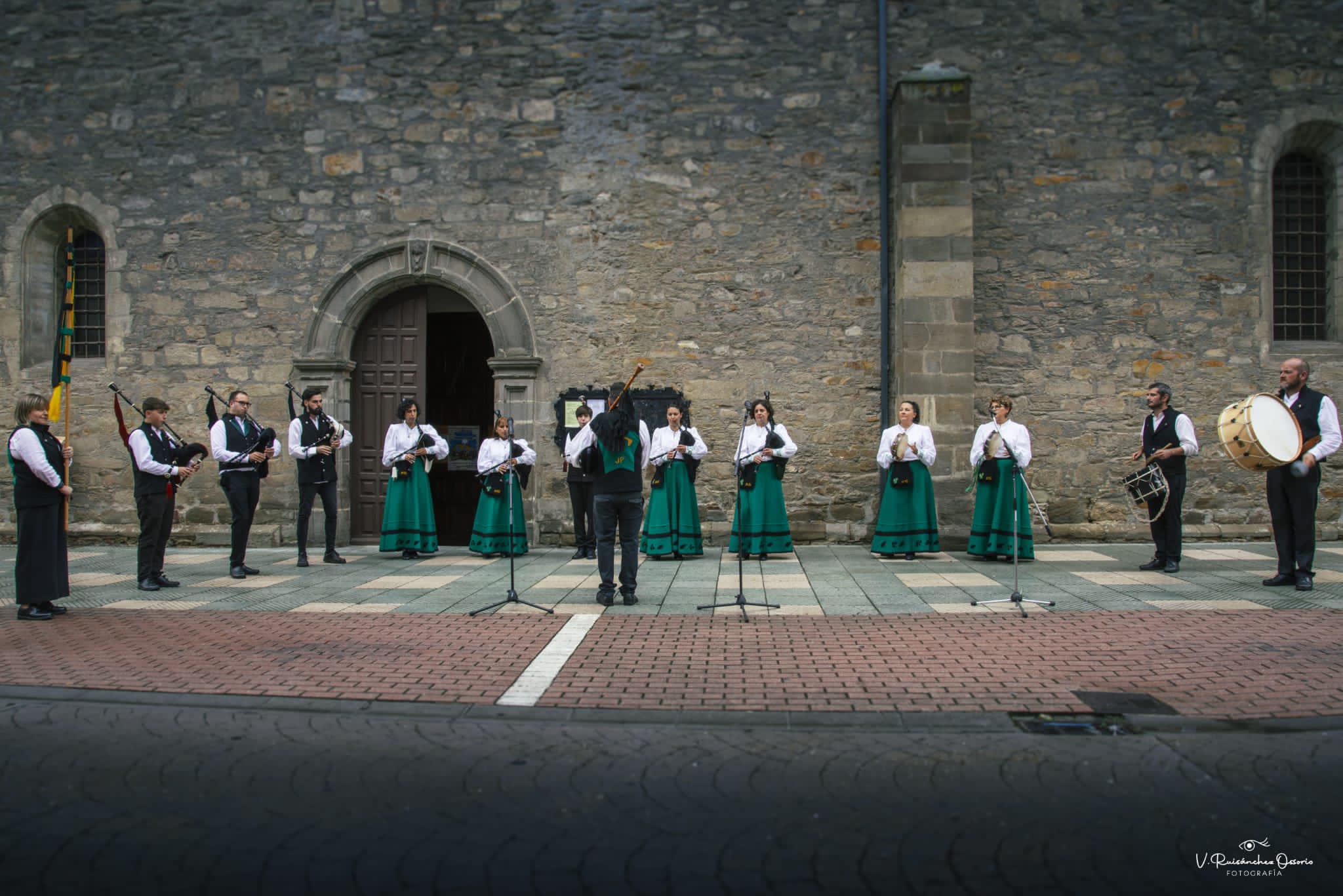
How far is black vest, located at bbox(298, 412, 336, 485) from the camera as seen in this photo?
34.1 ft

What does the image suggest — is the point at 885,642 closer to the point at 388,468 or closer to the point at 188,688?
the point at 188,688

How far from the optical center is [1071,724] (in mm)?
4293

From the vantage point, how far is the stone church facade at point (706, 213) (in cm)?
1148

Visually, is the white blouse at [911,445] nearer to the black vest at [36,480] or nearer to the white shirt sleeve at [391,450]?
the white shirt sleeve at [391,450]

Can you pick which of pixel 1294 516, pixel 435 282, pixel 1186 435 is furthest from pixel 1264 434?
pixel 435 282

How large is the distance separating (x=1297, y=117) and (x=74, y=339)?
16559 millimetres

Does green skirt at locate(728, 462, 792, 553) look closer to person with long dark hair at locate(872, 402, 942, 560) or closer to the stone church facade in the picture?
person with long dark hair at locate(872, 402, 942, 560)

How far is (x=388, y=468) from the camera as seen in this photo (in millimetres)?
12188

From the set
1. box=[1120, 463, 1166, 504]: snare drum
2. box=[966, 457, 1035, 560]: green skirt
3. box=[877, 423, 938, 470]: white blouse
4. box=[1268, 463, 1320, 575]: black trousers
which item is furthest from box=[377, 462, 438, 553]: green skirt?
box=[1268, 463, 1320, 575]: black trousers

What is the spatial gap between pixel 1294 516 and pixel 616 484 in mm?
5921

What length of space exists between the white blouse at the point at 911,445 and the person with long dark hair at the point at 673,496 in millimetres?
2086

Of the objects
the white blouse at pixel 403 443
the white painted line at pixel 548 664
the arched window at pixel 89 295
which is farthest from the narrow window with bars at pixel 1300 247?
the arched window at pixel 89 295

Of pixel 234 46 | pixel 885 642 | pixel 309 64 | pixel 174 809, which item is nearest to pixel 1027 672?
pixel 885 642

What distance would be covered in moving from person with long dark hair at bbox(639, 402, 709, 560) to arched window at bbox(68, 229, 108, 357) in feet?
26.9
